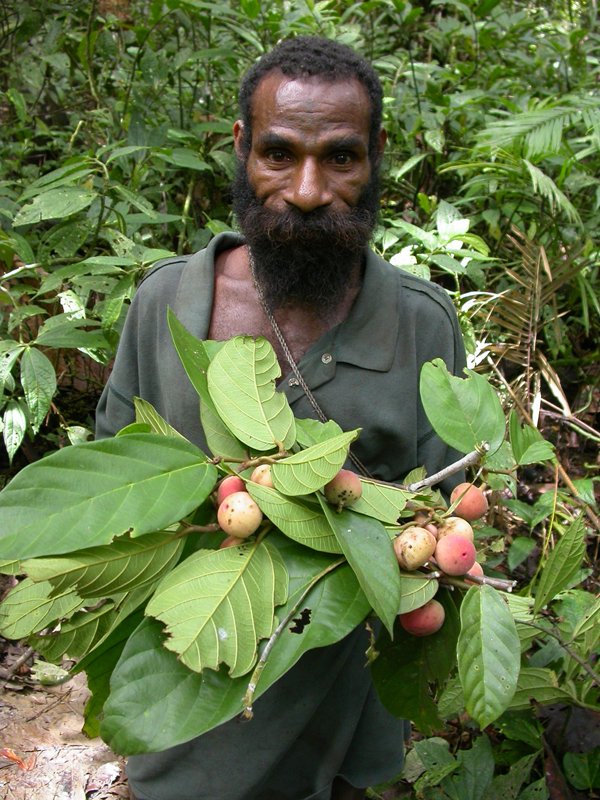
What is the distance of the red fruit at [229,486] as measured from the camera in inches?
40.5

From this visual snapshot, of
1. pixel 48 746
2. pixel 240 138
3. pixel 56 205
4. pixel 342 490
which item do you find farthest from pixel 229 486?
pixel 48 746

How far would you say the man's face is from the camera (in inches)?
53.9

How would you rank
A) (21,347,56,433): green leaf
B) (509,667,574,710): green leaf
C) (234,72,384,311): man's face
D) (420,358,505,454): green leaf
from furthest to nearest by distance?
(21,347,56,433): green leaf < (509,667,574,710): green leaf < (234,72,384,311): man's face < (420,358,505,454): green leaf

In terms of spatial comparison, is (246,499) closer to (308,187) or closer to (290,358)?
(290,358)

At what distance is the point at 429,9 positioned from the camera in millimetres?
4312

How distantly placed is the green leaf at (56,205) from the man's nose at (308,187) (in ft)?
2.50

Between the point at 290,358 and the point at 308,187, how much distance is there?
11.9 inches

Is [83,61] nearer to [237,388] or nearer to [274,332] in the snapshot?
[274,332]

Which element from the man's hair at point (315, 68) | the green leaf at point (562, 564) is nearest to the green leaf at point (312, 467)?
the green leaf at point (562, 564)

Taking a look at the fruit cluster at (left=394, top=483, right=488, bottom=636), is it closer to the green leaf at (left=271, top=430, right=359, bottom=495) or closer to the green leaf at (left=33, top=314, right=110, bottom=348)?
the green leaf at (left=271, top=430, right=359, bottom=495)

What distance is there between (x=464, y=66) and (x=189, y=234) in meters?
1.60

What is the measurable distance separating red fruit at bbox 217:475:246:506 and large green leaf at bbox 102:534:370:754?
0.14 metres

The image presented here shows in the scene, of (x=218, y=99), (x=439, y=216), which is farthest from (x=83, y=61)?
(x=439, y=216)

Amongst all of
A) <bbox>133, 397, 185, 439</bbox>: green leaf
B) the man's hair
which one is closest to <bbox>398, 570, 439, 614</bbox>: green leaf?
<bbox>133, 397, 185, 439</bbox>: green leaf
